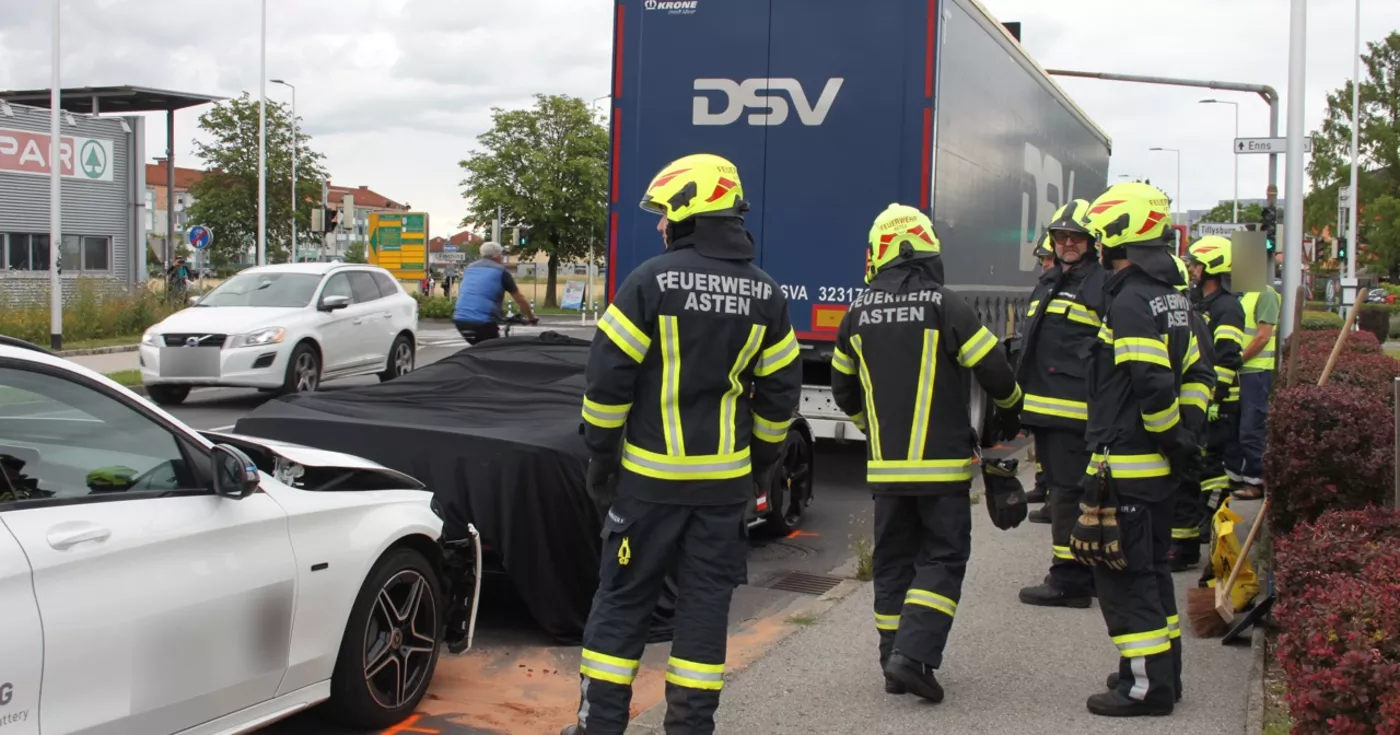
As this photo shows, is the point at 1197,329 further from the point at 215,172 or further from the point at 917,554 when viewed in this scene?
the point at 215,172

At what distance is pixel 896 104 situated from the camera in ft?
30.8

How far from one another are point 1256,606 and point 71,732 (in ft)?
15.5

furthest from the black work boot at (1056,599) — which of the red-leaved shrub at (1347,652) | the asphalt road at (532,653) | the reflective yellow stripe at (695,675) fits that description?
the reflective yellow stripe at (695,675)

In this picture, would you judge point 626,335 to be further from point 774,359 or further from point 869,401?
point 869,401

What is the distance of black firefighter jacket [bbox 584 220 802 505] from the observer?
13.2ft

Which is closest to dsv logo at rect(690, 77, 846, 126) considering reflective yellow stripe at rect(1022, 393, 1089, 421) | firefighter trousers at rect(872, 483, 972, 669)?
reflective yellow stripe at rect(1022, 393, 1089, 421)

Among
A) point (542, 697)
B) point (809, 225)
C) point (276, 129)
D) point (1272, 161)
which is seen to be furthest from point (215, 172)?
point (542, 697)

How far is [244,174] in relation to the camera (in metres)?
54.8

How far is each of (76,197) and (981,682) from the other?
33.9m

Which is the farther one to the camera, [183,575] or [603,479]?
[603,479]

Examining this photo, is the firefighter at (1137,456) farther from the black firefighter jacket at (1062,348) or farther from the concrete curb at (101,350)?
the concrete curb at (101,350)

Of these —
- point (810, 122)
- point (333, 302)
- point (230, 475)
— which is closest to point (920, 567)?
point (230, 475)

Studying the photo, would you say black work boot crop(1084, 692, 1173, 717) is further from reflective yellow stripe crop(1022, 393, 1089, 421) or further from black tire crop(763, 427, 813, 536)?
black tire crop(763, 427, 813, 536)

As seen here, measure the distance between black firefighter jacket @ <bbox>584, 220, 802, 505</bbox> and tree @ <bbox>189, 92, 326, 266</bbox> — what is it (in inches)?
2103
